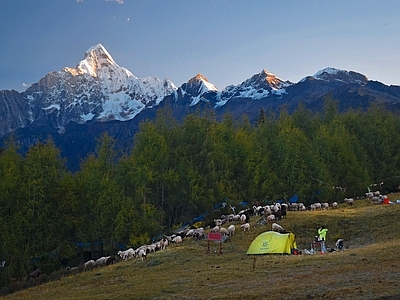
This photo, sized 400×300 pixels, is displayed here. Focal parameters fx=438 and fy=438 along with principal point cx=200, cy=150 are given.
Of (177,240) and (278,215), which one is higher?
(278,215)

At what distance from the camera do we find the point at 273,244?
22.3 metres

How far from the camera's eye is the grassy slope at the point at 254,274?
12.9m

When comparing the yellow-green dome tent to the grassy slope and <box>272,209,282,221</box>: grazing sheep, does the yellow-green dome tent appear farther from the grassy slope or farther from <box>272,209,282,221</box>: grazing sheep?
<box>272,209,282,221</box>: grazing sheep

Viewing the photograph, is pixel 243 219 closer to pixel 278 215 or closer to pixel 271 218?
pixel 278 215

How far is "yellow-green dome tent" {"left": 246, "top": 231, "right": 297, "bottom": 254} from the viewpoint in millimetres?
22031

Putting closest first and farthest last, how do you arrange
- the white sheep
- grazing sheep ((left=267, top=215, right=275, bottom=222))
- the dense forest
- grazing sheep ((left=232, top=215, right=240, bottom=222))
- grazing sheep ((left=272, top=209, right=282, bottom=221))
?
grazing sheep ((left=267, top=215, right=275, bottom=222)) → grazing sheep ((left=272, top=209, right=282, bottom=221)) → the white sheep → grazing sheep ((left=232, top=215, right=240, bottom=222)) → the dense forest

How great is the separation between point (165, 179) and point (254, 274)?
28.7 m

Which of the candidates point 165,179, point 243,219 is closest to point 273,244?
point 243,219

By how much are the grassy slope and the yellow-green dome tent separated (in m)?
0.69

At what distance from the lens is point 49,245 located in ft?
122

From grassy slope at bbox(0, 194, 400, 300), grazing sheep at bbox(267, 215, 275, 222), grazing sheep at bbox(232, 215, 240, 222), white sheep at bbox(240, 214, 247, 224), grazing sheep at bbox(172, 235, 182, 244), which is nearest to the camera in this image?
grassy slope at bbox(0, 194, 400, 300)

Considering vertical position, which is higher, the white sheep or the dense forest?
the dense forest

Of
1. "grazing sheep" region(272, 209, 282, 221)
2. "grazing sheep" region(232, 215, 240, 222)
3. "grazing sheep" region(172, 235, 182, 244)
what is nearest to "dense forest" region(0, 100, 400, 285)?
"grazing sheep" region(232, 215, 240, 222)


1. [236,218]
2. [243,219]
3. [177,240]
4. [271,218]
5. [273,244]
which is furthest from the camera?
[236,218]
